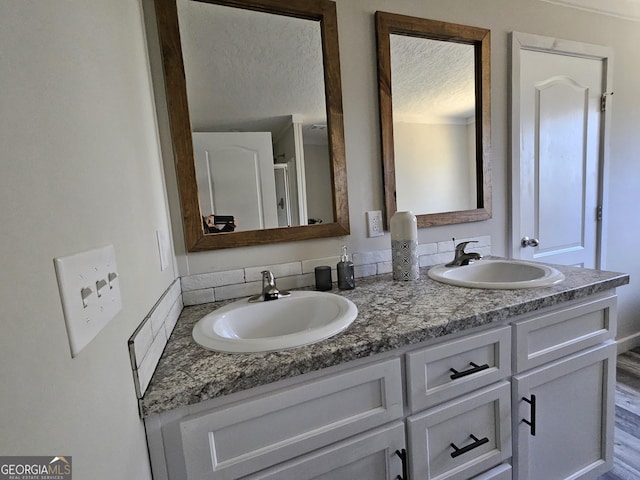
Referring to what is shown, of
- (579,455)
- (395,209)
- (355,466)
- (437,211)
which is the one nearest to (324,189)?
(395,209)

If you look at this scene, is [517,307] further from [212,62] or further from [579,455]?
[212,62]

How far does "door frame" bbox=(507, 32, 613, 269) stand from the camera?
1536 mm

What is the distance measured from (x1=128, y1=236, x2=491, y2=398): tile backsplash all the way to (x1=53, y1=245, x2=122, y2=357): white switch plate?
127 millimetres

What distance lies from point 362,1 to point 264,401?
1.49 m

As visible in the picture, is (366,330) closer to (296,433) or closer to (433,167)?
(296,433)

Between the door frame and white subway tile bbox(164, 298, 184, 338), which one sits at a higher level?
the door frame

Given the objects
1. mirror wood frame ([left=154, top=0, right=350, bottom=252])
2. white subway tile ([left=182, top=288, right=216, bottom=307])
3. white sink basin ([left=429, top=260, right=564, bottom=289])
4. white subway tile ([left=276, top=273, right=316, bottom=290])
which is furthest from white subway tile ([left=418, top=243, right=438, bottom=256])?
white subway tile ([left=182, top=288, right=216, bottom=307])

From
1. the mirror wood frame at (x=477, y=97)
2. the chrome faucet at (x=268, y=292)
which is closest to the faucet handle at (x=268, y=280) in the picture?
the chrome faucet at (x=268, y=292)

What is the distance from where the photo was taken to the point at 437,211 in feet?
4.75

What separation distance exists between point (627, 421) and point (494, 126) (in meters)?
1.62

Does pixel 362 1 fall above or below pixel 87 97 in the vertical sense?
above

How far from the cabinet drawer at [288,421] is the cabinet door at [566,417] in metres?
0.49

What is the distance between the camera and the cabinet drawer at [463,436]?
0.77 meters

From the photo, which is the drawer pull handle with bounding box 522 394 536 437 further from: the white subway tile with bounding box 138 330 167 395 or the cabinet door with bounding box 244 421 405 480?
the white subway tile with bounding box 138 330 167 395
